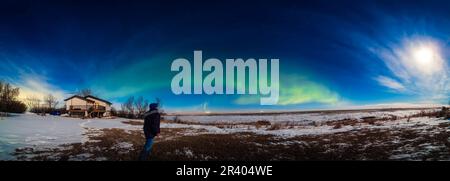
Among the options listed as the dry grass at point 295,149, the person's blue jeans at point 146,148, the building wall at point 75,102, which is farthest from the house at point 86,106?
the person's blue jeans at point 146,148

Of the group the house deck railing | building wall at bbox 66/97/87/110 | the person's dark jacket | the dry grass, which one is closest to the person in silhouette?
the person's dark jacket

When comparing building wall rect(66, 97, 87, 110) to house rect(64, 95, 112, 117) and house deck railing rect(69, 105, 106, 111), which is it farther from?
house deck railing rect(69, 105, 106, 111)

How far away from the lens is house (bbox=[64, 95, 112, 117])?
147 feet

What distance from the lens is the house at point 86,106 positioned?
44.7 meters

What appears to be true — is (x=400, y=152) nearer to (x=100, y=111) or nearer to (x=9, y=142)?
(x=9, y=142)

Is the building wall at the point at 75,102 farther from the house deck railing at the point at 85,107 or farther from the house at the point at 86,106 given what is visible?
the house deck railing at the point at 85,107

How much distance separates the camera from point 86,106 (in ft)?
149

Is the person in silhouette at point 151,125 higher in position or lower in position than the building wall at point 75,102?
lower

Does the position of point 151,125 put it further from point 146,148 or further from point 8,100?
point 8,100

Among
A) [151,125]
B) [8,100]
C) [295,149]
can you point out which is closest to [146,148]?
[151,125]

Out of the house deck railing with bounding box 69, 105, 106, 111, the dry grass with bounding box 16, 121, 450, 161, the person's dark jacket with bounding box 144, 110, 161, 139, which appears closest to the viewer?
the person's dark jacket with bounding box 144, 110, 161, 139
